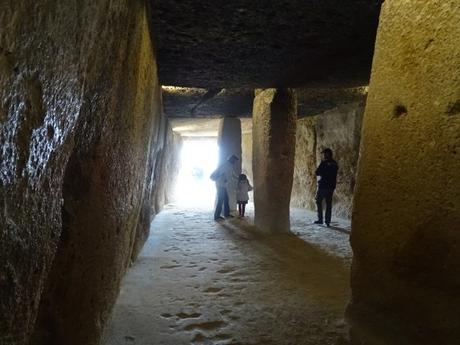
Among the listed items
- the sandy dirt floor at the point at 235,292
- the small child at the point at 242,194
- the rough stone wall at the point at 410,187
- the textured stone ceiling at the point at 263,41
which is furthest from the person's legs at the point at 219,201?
the rough stone wall at the point at 410,187

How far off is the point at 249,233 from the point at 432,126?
4.18 meters

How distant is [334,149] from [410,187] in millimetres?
6495

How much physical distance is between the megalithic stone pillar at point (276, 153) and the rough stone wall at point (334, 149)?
2.28m

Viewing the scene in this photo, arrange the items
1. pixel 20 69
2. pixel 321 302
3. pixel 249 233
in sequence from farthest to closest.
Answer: pixel 249 233 < pixel 321 302 < pixel 20 69

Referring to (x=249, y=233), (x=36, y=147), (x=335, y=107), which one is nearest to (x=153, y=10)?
(x=36, y=147)

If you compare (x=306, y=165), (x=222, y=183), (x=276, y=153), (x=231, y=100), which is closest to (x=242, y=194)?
(x=222, y=183)

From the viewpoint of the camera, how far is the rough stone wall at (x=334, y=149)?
24.2 ft

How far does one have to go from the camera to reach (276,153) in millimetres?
5535

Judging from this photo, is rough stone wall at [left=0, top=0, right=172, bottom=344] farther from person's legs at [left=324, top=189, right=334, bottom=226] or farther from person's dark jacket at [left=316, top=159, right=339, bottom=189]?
person's legs at [left=324, top=189, right=334, bottom=226]

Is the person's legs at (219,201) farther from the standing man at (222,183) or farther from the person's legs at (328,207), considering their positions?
the person's legs at (328,207)

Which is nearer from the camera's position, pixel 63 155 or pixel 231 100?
pixel 63 155

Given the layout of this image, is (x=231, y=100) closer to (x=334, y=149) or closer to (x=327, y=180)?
(x=327, y=180)

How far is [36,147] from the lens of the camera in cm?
98

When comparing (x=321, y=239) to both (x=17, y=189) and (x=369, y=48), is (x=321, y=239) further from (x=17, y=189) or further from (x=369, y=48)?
(x=17, y=189)
